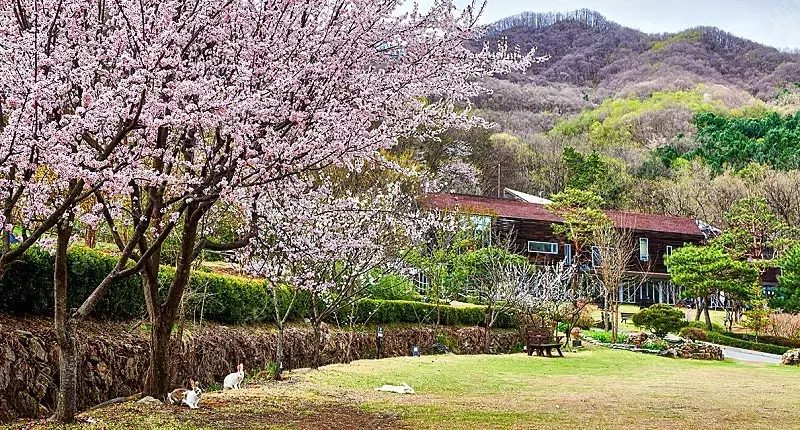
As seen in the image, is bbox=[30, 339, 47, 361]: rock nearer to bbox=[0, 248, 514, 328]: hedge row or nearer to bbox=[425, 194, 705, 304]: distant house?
bbox=[0, 248, 514, 328]: hedge row

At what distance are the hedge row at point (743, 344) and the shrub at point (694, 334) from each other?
0.40 metres

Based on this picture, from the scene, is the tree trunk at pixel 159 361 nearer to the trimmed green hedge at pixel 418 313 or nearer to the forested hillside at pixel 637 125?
the trimmed green hedge at pixel 418 313

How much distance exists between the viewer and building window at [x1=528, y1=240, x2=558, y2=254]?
4131 cm

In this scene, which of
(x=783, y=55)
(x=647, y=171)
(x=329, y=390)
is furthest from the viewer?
(x=783, y=55)

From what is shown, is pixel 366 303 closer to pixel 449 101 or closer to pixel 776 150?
pixel 449 101

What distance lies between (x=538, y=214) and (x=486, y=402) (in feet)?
107

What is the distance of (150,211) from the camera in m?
6.87

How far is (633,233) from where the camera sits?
43.0 m

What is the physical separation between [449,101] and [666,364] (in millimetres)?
15500

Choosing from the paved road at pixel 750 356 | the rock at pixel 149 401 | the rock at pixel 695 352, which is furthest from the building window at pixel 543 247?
the rock at pixel 149 401

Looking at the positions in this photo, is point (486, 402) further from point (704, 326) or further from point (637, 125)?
point (637, 125)

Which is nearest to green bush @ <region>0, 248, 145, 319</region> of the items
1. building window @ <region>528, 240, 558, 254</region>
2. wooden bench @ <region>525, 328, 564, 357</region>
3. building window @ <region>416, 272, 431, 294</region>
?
wooden bench @ <region>525, 328, 564, 357</region>

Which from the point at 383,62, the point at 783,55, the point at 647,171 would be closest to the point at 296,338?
the point at 383,62

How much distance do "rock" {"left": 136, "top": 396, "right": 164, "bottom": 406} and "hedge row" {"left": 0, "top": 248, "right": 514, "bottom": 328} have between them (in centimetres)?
204
